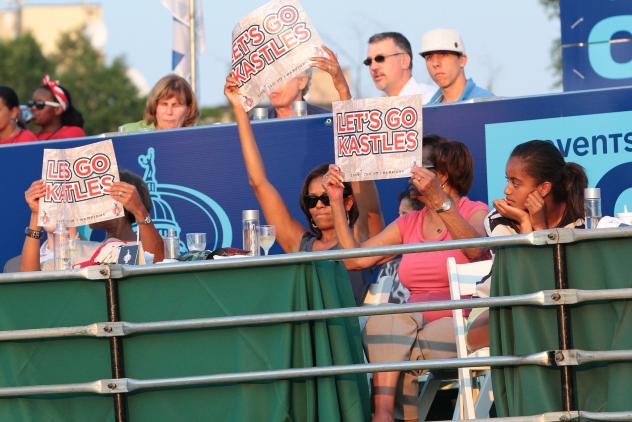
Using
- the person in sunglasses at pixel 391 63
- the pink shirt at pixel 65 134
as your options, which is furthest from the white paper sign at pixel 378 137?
the pink shirt at pixel 65 134

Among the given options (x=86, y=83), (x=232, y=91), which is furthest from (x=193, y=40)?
(x=86, y=83)

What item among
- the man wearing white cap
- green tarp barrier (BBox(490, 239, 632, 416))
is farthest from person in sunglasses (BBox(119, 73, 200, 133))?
green tarp barrier (BBox(490, 239, 632, 416))

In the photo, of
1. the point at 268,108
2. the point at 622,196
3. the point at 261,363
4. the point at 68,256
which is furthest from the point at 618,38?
the point at 261,363

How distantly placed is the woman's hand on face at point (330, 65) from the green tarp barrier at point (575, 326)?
7.59 ft

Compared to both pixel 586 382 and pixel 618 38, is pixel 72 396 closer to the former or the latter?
pixel 586 382

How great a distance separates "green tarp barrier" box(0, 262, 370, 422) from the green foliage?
40.9m

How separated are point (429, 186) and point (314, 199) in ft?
2.67

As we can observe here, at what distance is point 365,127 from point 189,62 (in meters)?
5.03

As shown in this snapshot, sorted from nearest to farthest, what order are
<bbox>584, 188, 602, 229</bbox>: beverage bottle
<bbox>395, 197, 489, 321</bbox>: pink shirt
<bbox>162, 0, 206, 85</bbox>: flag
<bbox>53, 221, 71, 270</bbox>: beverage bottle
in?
1. <bbox>584, 188, 602, 229</bbox>: beverage bottle
2. <bbox>395, 197, 489, 321</bbox>: pink shirt
3. <bbox>53, 221, 71, 270</bbox>: beverage bottle
4. <bbox>162, 0, 206, 85</bbox>: flag

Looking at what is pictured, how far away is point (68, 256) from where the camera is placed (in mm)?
6938

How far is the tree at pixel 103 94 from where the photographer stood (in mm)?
46125

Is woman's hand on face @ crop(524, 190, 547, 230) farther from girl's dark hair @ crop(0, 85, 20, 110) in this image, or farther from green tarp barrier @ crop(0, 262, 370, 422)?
girl's dark hair @ crop(0, 85, 20, 110)

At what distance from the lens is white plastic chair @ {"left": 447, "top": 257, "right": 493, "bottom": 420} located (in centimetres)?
577

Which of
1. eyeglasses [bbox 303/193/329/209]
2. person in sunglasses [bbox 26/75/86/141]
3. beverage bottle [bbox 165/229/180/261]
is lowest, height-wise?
beverage bottle [bbox 165/229/180/261]
